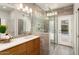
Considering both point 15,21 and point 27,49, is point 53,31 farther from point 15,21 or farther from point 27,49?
point 15,21

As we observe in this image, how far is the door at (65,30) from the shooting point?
1.75 meters

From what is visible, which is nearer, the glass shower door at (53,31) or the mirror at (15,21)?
the mirror at (15,21)

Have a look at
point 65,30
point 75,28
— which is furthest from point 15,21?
point 75,28

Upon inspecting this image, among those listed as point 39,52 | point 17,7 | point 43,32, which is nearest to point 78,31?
point 43,32

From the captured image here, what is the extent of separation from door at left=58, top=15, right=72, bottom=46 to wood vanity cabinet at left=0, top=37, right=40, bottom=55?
0.42 m

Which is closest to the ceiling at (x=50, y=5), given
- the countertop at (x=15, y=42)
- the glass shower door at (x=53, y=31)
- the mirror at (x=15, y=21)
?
the glass shower door at (x=53, y=31)

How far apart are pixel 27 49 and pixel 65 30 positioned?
748mm

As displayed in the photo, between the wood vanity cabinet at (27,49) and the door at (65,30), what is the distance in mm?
418

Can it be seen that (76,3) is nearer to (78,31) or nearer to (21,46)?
(78,31)

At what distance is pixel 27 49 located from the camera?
1791 millimetres

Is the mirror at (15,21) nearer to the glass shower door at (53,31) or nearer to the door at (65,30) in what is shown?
the glass shower door at (53,31)

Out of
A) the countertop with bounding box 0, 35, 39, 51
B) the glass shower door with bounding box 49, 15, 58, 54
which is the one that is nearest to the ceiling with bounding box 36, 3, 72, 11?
the glass shower door with bounding box 49, 15, 58, 54

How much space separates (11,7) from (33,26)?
0.49m

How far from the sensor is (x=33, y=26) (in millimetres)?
1812
